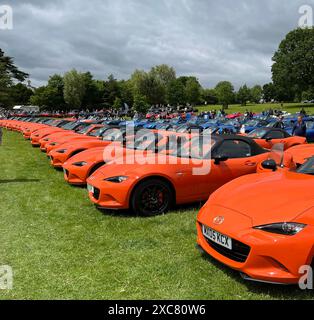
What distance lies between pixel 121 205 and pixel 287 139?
869cm

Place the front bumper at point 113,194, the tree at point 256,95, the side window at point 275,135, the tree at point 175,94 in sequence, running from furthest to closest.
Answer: the tree at point 256,95
the tree at point 175,94
the side window at point 275,135
the front bumper at point 113,194

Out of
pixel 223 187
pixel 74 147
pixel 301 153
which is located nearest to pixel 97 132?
pixel 74 147

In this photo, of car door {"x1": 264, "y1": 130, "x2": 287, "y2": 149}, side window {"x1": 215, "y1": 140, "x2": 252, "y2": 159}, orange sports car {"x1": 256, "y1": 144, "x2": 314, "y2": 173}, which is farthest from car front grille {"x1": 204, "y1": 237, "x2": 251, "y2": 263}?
car door {"x1": 264, "y1": 130, "x2": 287, "y2": 149}

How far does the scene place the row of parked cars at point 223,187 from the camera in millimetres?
3375

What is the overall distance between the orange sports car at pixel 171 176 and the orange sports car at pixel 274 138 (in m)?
6.02

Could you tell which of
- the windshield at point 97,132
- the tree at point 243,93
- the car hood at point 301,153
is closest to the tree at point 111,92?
the tree at point 243,93

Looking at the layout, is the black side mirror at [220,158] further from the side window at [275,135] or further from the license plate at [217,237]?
the side window at [275,135]

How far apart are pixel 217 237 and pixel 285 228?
0.76 metres

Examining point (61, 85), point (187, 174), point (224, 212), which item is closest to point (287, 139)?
point (187, 174)

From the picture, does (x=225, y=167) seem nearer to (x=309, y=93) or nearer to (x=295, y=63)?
(x=295, y=63)

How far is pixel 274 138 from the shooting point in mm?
13070

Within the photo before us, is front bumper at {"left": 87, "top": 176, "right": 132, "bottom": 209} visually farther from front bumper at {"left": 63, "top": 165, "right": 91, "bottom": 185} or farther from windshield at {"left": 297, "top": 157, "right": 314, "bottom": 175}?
windshield at {"left": 297, "top": 157, "right": 314, "bottom": 175}

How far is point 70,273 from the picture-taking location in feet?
13.4

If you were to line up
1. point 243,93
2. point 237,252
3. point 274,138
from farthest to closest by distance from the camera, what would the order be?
1. point 243,93
2. point 274,138
3. point 237,252
